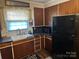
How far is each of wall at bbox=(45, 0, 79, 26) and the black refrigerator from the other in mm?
434

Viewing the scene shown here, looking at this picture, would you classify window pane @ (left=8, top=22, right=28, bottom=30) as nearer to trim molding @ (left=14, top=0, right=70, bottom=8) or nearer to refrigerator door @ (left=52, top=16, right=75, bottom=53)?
trim molding @ (left=14, top=0, right=70, bottom=8)

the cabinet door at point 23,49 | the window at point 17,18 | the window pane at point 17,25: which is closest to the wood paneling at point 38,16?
the window at point 17,18

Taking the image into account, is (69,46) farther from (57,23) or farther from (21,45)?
(21,45)

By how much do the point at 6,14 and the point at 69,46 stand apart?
2.38 m

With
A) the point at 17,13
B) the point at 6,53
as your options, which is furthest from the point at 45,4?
the point at 6,53

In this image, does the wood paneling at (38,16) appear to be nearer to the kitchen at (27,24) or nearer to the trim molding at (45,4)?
the kitchen at (27,24)

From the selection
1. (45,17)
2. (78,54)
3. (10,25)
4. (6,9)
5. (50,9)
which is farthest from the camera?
(45,17)

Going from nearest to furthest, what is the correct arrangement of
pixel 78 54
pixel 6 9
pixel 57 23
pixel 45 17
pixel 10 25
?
1. pixel 78 54
2. pixel 57 23
3. pixel 6 9
4. pixel 10 25
5. pixel 45 17

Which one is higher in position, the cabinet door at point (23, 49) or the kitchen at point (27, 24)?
the kitchen at point (27, 24)

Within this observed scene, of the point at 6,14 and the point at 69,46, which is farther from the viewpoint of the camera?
the point at 6,14

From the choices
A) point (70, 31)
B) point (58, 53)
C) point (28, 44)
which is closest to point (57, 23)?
point (70, 31)

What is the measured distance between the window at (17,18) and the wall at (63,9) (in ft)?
3.09

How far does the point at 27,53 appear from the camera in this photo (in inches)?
115

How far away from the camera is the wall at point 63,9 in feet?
8.14
